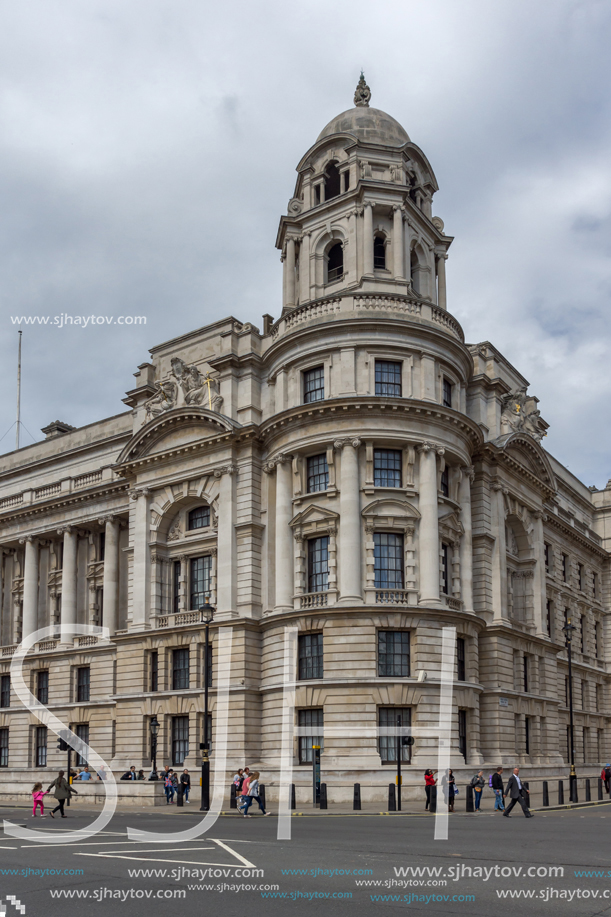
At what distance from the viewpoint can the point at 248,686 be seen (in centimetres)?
4406

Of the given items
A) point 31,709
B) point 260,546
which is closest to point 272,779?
point 260,546

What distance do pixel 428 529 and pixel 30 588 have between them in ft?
98.8

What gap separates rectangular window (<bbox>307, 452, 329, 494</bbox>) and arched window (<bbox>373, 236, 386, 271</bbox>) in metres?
12.5

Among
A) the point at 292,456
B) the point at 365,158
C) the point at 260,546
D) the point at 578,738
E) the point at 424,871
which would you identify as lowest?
the point at 578,738

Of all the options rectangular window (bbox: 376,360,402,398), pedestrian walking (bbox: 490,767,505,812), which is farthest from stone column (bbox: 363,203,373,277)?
pedestrian walking (bbox: 490,767,505,812)

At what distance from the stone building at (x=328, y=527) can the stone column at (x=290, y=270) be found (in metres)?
0.11

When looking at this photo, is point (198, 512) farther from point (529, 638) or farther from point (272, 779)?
point (529, 638)

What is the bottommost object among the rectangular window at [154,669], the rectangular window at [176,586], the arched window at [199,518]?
the rectangular window at [154,669]

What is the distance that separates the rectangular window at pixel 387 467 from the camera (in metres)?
43.6

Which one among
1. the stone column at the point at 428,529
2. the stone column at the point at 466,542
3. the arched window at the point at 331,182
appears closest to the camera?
the stone column at the point at 428,529

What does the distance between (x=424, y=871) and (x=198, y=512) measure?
118 feet

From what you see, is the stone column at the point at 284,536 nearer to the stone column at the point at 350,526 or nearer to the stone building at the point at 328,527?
Answer: the stone building at the point at 328,527

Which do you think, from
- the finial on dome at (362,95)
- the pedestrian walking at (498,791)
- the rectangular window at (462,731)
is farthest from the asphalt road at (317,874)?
the finial on dome at (362,95)

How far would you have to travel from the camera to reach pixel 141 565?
49844 millimetres
